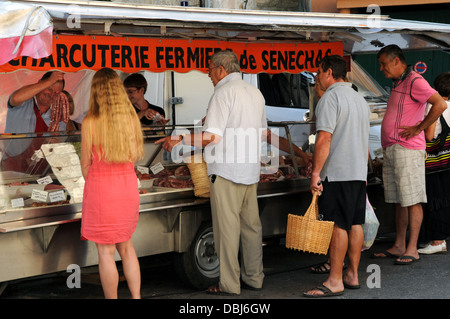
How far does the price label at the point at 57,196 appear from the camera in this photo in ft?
18.2

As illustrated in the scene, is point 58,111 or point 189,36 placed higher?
point 189,36

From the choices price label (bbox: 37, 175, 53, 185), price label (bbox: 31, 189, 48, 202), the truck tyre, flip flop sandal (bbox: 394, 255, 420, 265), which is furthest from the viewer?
flip flop sandal (bbox: 394, 255, 420, 265)

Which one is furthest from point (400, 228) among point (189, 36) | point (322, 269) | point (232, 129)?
point (189, 36)

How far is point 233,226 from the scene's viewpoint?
5.85 meters

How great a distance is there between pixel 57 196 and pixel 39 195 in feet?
0.45

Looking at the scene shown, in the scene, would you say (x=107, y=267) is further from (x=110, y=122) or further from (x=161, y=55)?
(x=161, y=55)

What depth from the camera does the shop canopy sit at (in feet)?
18.1

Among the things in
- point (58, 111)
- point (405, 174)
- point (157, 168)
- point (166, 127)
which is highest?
point (58, 111)

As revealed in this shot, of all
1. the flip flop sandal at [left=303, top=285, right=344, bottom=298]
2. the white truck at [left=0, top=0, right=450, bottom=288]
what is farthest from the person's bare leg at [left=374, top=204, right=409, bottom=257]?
the flip flop sandal at [left=303, top=285, right=344, bottom=298]

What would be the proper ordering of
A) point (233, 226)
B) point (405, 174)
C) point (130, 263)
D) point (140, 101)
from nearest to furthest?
1. point (130, 263)
2. point (233, 226)
3. point (405, 174)
4. point (140, 101)

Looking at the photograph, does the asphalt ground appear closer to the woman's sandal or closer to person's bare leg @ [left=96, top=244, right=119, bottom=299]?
the woman's sandal

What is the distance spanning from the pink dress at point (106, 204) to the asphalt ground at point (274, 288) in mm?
661

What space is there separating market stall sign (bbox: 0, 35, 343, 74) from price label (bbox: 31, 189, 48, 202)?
105cm

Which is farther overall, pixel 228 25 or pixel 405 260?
pixel 405 260
